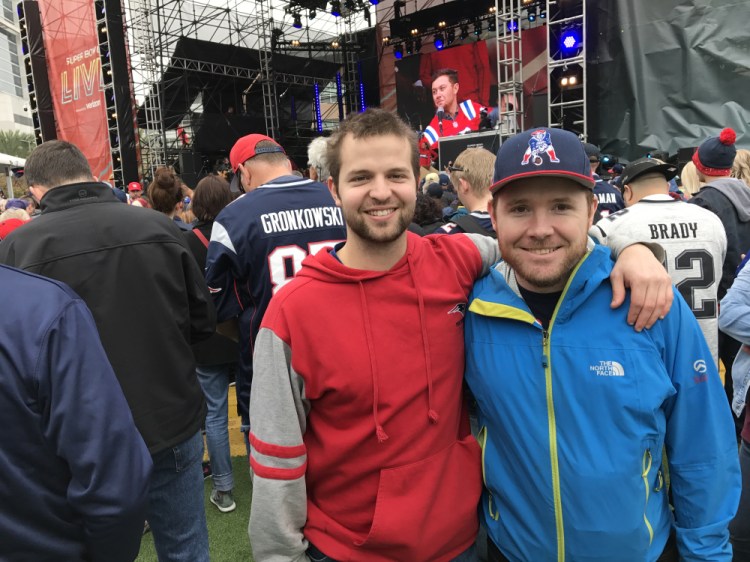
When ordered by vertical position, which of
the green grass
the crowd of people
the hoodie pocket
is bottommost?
the green grass

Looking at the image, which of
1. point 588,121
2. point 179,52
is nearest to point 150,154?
point 179,52

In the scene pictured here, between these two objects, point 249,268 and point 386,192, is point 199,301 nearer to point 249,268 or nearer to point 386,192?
point 249,268

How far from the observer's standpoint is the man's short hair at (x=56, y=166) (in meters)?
2.14

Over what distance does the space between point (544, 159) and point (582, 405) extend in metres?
0.67

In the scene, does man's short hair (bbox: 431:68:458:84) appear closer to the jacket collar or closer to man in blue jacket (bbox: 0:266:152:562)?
the jacket collar

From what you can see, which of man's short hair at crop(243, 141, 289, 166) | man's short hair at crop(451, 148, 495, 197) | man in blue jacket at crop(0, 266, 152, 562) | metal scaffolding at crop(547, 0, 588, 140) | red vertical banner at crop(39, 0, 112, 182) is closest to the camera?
man in blue jacket at crop(0, 266, 152, 562)

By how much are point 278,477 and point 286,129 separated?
20.7m

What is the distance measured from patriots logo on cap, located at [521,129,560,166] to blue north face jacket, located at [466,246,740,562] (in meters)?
0.31

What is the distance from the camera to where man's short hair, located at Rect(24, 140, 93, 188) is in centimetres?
214

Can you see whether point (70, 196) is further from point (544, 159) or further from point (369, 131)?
point (544, 159)

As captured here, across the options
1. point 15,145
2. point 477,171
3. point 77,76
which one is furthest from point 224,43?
point 15,145

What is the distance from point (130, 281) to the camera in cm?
210

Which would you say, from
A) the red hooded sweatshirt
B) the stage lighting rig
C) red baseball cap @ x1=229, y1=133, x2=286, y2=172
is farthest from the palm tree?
the red hooded sweatshirt

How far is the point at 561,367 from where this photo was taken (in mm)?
1357
